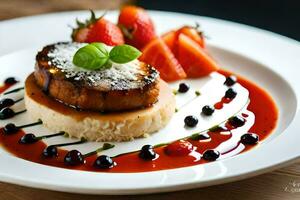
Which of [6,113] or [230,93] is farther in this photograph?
[230,93]

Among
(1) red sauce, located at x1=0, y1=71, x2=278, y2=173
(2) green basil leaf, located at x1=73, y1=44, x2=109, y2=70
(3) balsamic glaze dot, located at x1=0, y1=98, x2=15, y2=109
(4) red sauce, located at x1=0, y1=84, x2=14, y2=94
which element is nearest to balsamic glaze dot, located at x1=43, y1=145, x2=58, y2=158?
(1) red sauce, located at x1=0, y1=71, x2=278, y2=173

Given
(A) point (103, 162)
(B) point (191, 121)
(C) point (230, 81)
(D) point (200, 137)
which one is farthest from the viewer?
(C) point (230, 81)

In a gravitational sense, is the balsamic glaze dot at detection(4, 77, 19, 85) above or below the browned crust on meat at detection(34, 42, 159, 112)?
below

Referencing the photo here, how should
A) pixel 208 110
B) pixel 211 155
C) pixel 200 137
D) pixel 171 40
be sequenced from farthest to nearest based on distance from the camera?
pixel 171 40
pixel 208 110
pixel 200 137
pixel 211 155

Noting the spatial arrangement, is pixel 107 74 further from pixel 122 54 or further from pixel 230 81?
pixel 230 81

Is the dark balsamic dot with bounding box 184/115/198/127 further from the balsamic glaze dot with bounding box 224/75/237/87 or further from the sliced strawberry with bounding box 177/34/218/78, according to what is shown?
the sliced strawberry with bounding box 177/34/218/78

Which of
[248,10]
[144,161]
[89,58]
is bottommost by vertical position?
[144,161]

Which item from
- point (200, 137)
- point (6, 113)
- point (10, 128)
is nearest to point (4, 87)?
point (6, 113)
